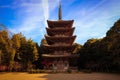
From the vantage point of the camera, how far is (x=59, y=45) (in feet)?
119

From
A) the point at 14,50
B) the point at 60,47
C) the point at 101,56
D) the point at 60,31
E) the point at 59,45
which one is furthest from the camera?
the point at 60,31

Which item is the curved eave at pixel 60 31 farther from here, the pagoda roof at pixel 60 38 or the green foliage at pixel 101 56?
the green foliage at pixel 101 56

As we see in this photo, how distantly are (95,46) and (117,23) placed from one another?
1129 centimetres

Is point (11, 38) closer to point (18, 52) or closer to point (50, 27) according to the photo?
point (18, 52)

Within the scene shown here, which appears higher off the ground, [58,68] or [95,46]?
[95,46]

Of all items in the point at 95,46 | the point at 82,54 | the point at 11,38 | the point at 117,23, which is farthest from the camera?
the point at 82,54

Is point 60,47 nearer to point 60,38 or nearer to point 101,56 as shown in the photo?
point 60,38

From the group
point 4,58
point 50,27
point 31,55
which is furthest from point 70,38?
point 4,58

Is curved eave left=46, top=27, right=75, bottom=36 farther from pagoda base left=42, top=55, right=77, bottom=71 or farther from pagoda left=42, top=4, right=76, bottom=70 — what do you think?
pagoda base left=42, top=55, right=77, bottom=71

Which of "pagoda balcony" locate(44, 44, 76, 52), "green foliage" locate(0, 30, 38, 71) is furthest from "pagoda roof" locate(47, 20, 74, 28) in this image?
"green foliage" locate(0, 30, 38, 71)

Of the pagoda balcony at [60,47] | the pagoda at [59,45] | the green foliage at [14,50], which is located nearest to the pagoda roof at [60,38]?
the pagoda at [59,45]

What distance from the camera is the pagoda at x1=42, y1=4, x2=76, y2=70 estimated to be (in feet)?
118

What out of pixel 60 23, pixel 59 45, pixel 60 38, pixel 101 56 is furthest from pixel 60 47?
pixel 101 56

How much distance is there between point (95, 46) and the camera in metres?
39.2
